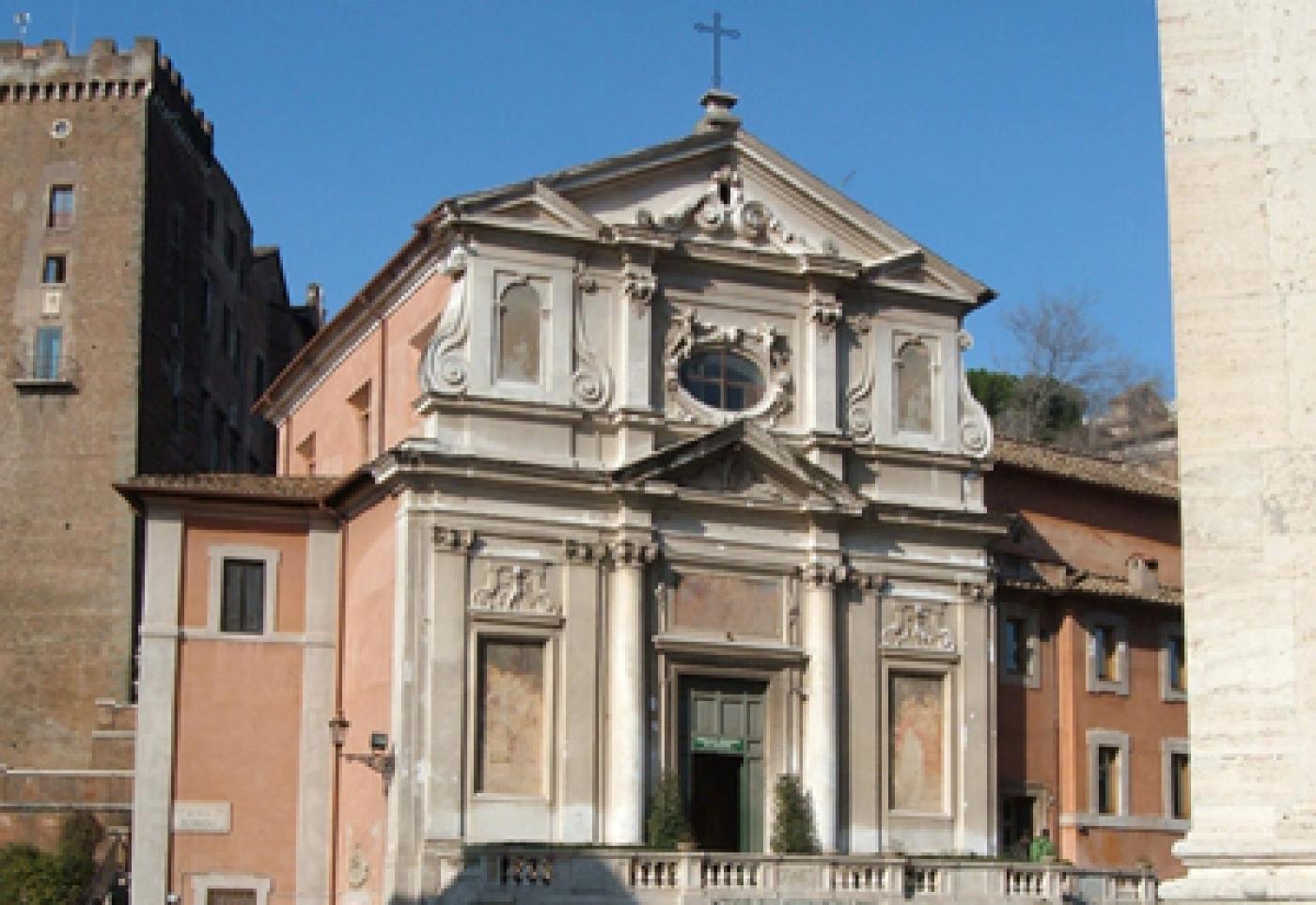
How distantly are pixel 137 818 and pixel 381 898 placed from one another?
170 inches

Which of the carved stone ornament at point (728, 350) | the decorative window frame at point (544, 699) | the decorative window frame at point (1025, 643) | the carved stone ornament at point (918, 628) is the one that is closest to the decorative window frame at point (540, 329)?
the carved stone ornament at point (728, 350)

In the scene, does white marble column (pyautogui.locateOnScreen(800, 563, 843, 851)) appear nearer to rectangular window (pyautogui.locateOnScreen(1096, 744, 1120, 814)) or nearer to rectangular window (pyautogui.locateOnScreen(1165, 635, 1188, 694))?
rectangular window (pyautogui.locateOnScreen(1096, 744, 1120, 814))

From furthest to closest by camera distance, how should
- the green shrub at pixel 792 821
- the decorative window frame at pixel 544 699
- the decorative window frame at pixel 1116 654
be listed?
1. the decorative window frame at pixel 1116 654
2. the green shrub at pixel 792 821
3. the decorative window frame at pixel 544 699

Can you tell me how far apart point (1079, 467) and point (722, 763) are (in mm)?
10391

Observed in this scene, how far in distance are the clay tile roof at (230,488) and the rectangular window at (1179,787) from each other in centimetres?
1451

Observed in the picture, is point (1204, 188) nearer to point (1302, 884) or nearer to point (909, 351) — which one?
point (1302, 884)

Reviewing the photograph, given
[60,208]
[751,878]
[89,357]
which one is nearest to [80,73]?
[60,208]

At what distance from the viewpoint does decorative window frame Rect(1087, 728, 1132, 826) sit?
3641 centimetres

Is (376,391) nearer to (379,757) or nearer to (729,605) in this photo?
(729,605)

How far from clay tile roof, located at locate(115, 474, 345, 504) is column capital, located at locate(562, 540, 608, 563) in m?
3.76

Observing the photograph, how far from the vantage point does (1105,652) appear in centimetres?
3753

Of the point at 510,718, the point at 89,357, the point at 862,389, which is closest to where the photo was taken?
the point at 510,718

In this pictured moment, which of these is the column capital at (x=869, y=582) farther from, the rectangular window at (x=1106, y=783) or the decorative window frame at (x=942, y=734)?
the rectangular window at (x=1106, y=783)

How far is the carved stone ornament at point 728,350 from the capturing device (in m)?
33.2
